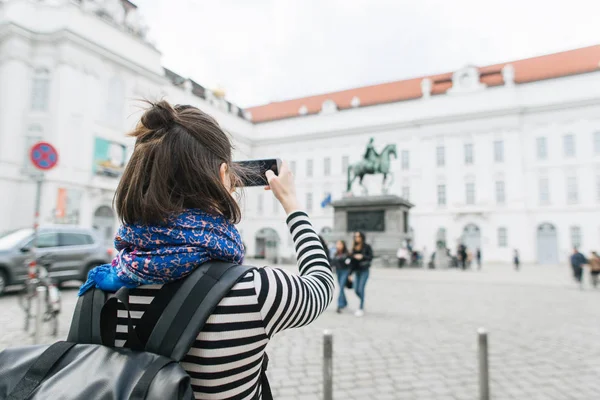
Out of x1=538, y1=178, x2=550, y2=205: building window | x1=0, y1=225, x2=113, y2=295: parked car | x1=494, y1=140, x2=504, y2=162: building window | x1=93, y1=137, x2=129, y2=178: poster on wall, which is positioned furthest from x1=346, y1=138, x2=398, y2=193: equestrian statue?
x1=538, y1=178, x2=550, y2=205: building window

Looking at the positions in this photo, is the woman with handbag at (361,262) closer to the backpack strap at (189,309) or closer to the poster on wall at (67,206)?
the backpack strap at (189,309)

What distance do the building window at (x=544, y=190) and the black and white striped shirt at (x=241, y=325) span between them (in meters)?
46.4

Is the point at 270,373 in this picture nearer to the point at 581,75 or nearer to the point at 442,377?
the point at 442,377

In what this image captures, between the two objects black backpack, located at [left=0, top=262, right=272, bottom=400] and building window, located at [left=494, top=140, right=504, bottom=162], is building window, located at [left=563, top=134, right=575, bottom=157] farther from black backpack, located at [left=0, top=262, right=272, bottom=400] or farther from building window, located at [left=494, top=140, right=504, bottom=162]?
black backpack, located at [left=0, top=262, right=272, bottom=400]

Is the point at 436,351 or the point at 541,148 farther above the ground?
the point at 541,148

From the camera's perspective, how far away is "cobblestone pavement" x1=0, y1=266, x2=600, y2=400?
13.2ft

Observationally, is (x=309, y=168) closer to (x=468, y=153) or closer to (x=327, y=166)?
(x=327, y=166)

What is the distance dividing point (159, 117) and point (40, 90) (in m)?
33.5

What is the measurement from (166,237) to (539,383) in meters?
4.60

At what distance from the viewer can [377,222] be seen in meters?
22.5

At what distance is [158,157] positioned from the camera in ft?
3.65

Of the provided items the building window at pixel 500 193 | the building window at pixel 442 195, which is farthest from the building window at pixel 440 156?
the building window at pixel 500 193

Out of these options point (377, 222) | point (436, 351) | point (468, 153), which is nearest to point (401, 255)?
point (377, 222)

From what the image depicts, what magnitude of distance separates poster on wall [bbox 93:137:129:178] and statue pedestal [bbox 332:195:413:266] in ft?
57.1
